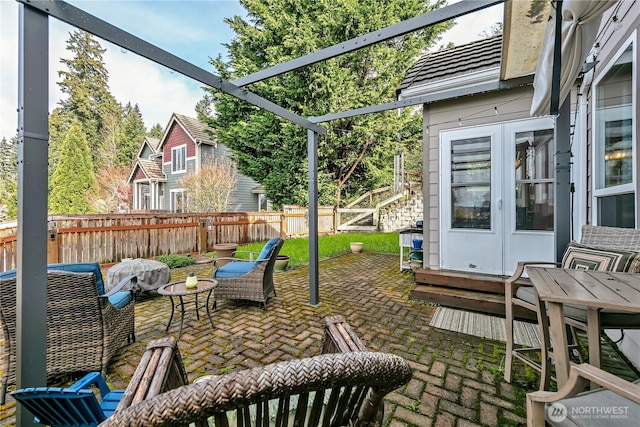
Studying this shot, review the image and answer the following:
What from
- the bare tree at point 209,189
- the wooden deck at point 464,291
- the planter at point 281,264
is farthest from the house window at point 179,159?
the wooden deck at point 464,291

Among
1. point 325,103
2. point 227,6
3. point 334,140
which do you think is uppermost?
point 227,6

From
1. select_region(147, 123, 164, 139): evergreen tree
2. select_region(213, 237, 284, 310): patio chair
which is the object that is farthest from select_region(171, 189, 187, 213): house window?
select_region(147, 123, 164, 139): evergreen tree

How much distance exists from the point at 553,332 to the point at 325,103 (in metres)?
10.7

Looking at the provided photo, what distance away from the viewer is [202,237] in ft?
25.7

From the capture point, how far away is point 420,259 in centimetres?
514

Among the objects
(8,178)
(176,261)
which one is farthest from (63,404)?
(8,178)

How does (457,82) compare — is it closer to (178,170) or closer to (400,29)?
(400,29)

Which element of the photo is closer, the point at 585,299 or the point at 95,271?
the point at 585,299

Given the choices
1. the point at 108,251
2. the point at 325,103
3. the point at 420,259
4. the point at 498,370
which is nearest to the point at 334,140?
the point at 325,103

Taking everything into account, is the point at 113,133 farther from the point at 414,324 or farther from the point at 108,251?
the point at 414,324

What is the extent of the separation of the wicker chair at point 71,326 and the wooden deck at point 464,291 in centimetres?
355

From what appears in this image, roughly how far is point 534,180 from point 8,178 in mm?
24723

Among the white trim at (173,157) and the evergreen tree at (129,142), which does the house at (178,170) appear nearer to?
the white trim at (173,157)

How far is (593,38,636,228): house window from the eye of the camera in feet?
7.82
